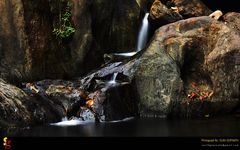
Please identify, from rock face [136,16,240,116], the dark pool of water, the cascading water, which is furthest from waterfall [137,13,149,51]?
the dark pool of water

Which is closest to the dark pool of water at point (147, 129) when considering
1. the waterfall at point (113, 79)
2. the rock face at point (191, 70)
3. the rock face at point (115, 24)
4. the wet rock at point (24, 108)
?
the wet rock at point (24, 108)

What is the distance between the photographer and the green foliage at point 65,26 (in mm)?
13161

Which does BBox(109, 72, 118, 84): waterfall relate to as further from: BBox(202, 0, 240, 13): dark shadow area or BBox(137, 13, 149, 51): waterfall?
BBox(202, 0, 240, 13): dark shadow area

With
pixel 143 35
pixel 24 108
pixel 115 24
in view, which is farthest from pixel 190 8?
pixel 24 108

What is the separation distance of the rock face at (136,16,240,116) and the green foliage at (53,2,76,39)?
280cm

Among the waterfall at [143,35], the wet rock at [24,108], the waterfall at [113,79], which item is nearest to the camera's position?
the wet rock at [24,108]

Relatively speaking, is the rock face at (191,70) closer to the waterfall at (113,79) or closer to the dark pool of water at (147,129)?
the waterfall at (113,79)

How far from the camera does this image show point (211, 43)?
12844 mm

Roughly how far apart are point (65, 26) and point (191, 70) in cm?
454

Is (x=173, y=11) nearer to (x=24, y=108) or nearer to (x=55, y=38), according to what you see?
(x=55, y=38)

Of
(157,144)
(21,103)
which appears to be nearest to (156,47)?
(21,103)

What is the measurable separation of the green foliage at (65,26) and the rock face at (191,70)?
9.20ft

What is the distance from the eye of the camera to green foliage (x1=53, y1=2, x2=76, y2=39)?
13.2 metres

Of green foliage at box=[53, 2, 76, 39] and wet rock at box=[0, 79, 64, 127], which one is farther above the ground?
green foliage at box=[53, 2, 76, 39]
